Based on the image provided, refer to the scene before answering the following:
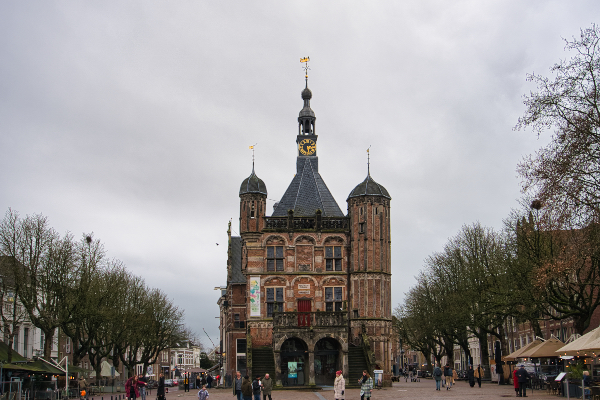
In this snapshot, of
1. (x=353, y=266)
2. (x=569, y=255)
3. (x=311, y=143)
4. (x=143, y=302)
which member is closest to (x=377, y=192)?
(x=353, y=266)

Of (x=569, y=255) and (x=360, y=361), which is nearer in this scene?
(x=569, y=255)

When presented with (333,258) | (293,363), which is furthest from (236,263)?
(293,363)

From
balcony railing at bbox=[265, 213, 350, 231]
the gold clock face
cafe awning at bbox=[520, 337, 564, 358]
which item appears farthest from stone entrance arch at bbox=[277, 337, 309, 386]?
the gold clock face

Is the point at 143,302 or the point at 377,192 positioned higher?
the point at 377,192

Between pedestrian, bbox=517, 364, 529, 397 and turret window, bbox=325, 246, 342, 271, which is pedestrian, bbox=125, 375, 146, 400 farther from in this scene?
turret window, bbox=325, 246, 342, 271

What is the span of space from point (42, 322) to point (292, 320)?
16.8 meters

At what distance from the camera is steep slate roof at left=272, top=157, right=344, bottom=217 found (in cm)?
5512

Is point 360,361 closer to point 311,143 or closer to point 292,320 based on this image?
point 292,320

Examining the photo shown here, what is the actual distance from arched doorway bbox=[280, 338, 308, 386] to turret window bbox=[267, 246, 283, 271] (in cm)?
619

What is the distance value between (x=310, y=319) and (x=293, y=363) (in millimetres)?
3428

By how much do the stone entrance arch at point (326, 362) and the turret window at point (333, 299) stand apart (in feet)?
12.1

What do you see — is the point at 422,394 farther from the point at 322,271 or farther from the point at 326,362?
the point at 322,271

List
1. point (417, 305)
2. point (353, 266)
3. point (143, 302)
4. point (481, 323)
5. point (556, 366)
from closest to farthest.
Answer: point (556, 366), point (481, 323), point (353, 266), point (143, 302), point (417, 305)

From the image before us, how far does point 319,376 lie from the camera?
4875 cm
